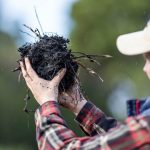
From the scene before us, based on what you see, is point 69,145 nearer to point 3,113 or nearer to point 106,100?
point 3,113

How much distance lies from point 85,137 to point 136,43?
1.39ft

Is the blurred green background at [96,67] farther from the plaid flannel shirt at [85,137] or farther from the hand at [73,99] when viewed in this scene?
the plaid flannel shirt at [85,137]

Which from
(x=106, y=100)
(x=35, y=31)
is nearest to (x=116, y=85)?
(x=106, y=100)

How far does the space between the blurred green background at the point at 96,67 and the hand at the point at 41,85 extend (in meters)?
15.7

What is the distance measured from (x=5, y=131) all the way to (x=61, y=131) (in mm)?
19664

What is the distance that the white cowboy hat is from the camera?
3.57 meters

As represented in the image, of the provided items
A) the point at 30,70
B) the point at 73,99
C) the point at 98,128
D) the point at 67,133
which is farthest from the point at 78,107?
the point at 67,133

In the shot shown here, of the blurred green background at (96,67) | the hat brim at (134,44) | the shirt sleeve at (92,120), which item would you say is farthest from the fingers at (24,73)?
the blurred green background at (96,67)

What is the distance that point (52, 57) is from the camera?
14.2 ft

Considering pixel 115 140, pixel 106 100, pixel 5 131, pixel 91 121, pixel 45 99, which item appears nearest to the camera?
pixel 115 140

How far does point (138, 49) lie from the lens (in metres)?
3.59

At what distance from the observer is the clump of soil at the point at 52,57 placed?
4273 mm

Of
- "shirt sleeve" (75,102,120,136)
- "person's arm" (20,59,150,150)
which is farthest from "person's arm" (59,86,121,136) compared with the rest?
"person's arm" (20,59,150,150)

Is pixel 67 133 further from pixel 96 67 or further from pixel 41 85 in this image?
pixel 96 67
